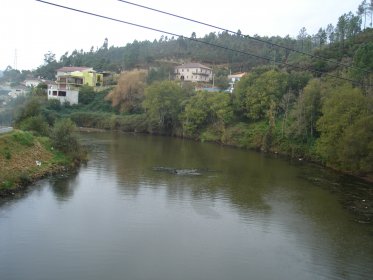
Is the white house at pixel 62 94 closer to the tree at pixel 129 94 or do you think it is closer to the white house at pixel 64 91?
the white house at pixel 64 91

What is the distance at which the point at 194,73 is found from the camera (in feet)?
257

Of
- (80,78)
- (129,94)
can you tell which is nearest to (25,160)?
(129,94)

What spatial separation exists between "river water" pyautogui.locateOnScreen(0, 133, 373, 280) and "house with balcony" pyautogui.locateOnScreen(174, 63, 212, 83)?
1968 inches

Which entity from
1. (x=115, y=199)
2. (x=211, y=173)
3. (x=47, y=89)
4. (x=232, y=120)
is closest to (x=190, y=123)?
(x=232, y=120)

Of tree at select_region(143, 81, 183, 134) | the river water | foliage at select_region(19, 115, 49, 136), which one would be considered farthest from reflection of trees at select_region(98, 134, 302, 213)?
tree at select_region(143, 81, 183, 134)

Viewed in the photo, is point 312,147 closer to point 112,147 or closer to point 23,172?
point 112,147

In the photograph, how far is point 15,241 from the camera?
50.6 feet

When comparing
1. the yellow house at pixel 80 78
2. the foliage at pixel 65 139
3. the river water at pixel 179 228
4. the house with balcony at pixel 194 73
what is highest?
the house with balcony at pixel 194 73

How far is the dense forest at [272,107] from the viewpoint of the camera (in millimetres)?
32781

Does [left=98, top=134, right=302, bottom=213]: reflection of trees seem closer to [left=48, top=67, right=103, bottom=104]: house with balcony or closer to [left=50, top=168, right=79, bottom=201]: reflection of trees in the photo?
[left=50, top=168, right=79, bottom=201]: reflection of trees

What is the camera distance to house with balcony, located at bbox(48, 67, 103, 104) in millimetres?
66438

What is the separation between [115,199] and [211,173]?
10078mm

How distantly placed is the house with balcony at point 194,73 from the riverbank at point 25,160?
1981 inches

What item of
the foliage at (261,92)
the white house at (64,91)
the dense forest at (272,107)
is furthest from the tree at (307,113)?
the white house at (64,91)
